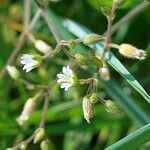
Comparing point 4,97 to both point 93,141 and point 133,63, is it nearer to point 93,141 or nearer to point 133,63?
point 93,141

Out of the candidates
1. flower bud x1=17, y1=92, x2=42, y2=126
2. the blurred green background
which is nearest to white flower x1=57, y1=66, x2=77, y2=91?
flower bud x1=17, y1=92, x2=42, y2=126

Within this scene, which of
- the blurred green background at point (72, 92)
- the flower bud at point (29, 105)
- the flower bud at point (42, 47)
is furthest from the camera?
the blurred green background at point (72, 92)

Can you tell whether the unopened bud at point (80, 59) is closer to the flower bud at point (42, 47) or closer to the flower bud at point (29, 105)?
the flower bud at point (29, 105)

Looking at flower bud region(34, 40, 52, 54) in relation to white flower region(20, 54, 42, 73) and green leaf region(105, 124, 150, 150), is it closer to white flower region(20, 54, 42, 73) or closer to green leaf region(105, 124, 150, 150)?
white flower region(20, 54, 42, 73)

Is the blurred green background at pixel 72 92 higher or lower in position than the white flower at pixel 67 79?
lower

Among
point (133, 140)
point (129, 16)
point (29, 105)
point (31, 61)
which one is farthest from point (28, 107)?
point (129, 16)

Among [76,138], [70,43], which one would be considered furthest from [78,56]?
[76,138]

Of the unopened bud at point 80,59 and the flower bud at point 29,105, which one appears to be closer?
the unopened bud at point 80,59

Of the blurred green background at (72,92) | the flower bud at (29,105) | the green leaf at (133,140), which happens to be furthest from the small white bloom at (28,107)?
the green leaf at (133,140)
